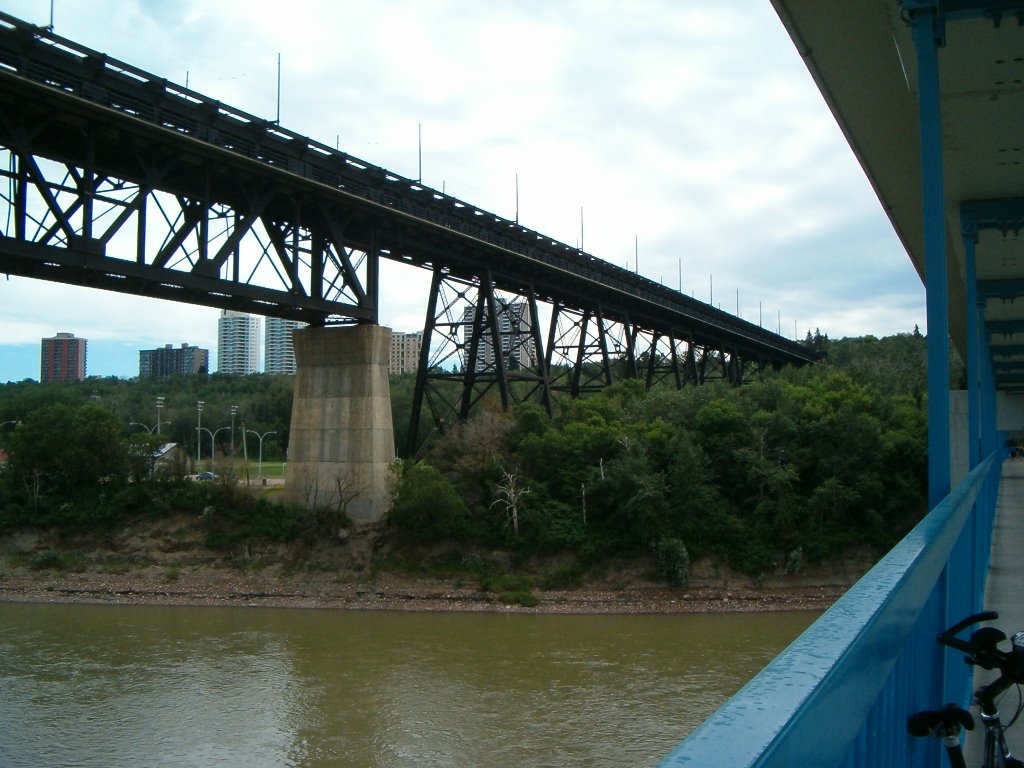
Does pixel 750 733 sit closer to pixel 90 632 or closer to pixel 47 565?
pixel 90 632

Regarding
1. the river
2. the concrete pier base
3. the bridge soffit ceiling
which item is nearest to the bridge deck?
the bridge soffit ceiling

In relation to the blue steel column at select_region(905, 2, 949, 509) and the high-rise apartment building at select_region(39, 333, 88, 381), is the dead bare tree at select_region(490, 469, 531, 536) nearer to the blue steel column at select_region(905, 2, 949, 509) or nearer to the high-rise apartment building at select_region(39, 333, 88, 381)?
the blue steel column at select_region(905, 2, 949, 509)

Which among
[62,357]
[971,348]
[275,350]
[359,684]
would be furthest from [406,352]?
[971,348]

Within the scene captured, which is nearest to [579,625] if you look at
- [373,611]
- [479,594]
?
[479,594]

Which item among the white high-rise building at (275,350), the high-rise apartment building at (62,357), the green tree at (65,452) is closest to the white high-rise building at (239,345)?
the white high-rise building at (275,350)

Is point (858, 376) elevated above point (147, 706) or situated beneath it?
elevated above

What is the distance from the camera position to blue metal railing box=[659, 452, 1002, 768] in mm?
1199

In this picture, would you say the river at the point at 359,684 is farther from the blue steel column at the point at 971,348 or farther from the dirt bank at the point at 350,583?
the blue steel column at the point at 971,348

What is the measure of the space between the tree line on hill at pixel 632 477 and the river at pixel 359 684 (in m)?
3.77

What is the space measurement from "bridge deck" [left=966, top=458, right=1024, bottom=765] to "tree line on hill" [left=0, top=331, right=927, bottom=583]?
1695cm

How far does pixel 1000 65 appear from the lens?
6195mm

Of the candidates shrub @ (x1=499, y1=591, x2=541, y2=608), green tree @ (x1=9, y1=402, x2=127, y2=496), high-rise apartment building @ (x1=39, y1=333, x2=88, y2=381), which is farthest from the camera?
high-rise apartment building @ (x1=39, y1=333, x2=88, y2=381)

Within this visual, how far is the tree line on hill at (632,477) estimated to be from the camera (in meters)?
30.0

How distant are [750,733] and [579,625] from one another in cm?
2550
